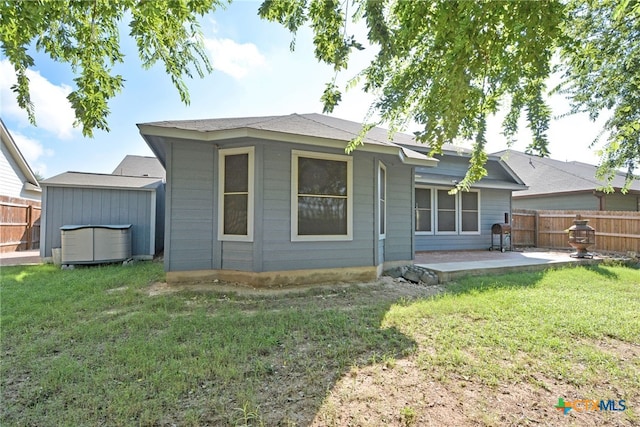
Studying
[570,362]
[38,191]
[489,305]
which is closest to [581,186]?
[489,305]

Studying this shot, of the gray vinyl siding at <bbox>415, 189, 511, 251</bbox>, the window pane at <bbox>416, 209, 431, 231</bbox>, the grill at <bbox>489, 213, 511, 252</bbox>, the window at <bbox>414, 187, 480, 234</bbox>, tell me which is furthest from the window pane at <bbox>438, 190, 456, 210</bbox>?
the grill at <bbox>489, 213, 511, 252</bbox>

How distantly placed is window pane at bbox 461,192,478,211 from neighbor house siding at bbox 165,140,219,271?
851 cm

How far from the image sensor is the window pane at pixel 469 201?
1034 cm

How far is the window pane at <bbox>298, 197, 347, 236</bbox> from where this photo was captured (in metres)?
5.48

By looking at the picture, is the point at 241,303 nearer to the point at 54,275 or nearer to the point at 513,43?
the point at 513,43

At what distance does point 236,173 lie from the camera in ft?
17.8

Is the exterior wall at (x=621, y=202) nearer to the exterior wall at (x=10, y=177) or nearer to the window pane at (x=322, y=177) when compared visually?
the window pane at (x=322, y=177)

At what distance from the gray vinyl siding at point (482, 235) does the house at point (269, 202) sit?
176 inches

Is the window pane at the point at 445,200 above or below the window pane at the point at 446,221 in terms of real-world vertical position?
Result: above

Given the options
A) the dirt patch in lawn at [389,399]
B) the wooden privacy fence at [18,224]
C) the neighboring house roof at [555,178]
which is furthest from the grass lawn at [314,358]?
the neighboring house roof at [555,178]

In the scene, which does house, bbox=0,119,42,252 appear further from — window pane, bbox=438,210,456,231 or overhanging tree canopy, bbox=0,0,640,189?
window pane, bbox=438,210,456,231

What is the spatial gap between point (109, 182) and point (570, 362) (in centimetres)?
1044

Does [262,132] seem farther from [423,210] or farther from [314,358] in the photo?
[423,210]

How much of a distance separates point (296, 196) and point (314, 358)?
315 cm
